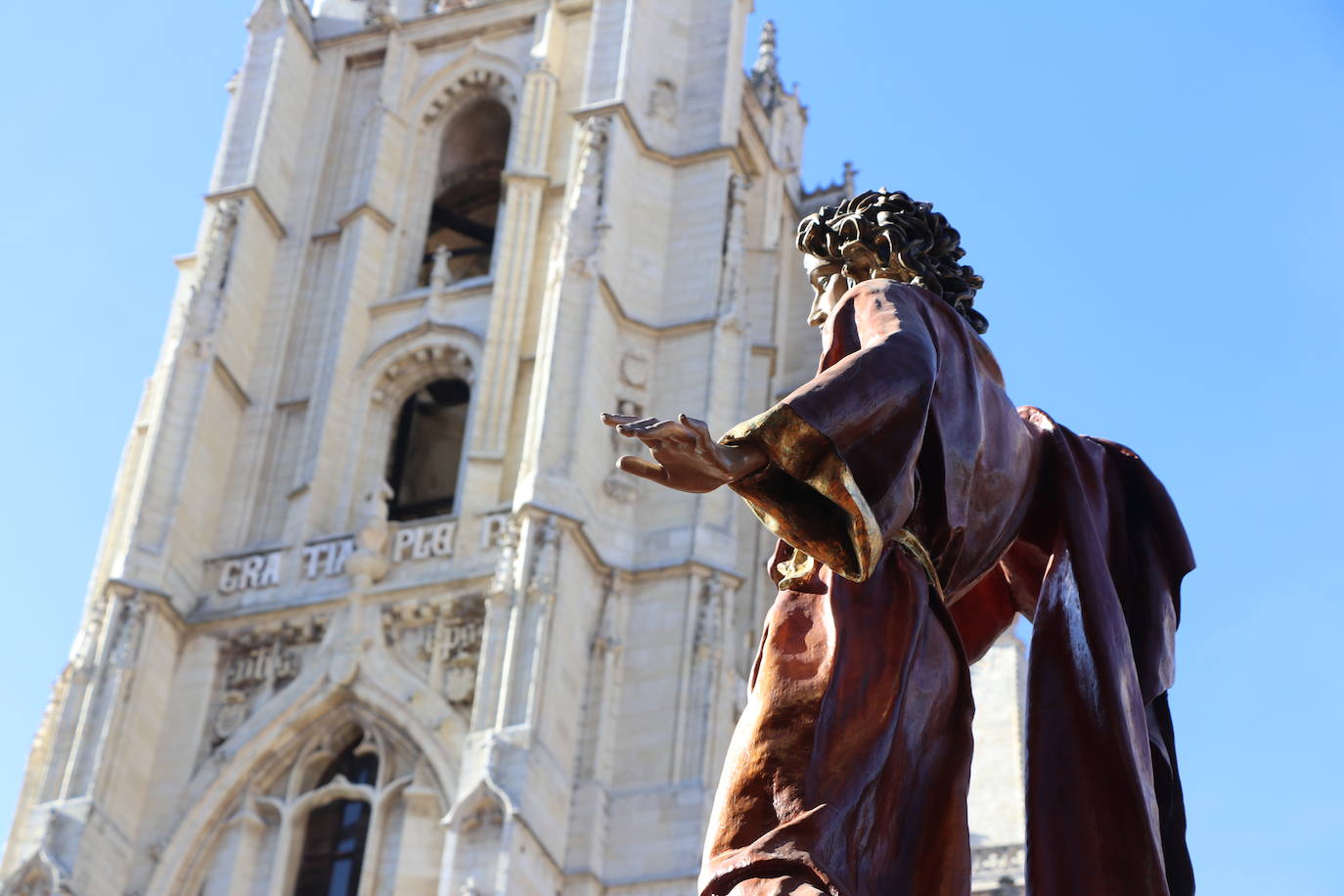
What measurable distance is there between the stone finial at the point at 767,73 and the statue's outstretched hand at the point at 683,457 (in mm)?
28436

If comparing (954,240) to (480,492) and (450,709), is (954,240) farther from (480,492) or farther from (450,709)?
(480,492)

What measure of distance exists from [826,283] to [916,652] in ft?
2.24

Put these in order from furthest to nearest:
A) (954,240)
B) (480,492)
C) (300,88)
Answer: (300,88) → (480,492) → (954,240)

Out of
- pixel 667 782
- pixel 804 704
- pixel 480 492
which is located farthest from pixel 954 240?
pixel 480 492

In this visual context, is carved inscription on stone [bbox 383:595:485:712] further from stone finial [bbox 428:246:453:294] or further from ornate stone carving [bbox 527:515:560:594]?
stone finial [bbox 428:246:453:294]

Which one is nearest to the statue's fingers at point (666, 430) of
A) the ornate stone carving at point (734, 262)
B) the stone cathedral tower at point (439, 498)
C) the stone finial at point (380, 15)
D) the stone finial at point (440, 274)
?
the stone cathedral tower at point (439, 498)

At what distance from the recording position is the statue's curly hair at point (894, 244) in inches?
137

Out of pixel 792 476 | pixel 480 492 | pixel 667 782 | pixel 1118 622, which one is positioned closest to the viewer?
pixel 792 476

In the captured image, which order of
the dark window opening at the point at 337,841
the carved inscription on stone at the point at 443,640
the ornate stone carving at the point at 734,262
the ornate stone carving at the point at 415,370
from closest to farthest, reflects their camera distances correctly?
the dark window opening at the point at 337,841
the carved inscription on stone at the point at 443,640
the ornate stone carving at the point at 734,262
the ornate stone carving at the point at 415,370

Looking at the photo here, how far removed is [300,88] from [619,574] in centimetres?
905

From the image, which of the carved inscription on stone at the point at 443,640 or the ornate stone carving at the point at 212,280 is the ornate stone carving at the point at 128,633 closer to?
the carved inscription on stone at the point at 443,640

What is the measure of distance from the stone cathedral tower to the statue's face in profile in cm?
1602

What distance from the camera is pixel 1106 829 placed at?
3025 millimetres

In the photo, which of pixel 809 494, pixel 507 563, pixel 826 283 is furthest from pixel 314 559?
pixel 809 494
